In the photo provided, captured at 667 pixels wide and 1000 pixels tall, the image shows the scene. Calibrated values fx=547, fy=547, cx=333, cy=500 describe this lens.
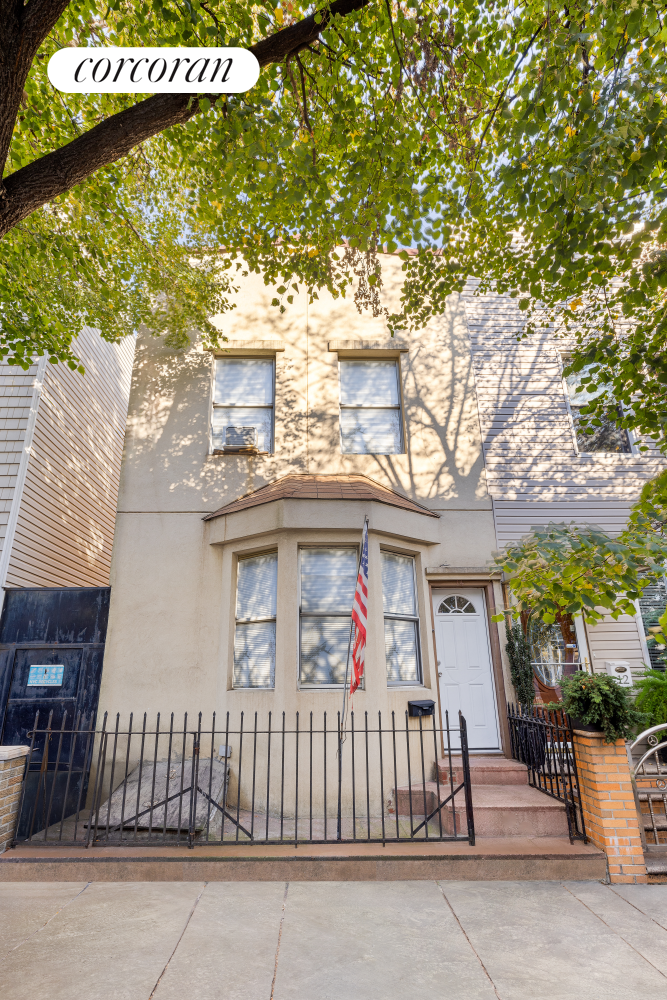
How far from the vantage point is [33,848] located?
5.23 metres

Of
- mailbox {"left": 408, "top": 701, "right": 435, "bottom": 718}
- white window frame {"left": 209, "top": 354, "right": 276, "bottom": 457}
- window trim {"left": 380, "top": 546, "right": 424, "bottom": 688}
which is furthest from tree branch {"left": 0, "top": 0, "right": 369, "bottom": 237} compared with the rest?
mailbox {"left": 408, "top": 701, "right": 435, "bottom": 718}

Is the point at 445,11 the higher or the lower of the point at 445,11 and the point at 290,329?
the higher

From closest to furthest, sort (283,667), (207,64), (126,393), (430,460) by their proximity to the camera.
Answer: (207,64), (283,667), (430,460), (126,393)

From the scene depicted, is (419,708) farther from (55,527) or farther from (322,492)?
(55,527)

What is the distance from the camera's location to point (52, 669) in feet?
24.6

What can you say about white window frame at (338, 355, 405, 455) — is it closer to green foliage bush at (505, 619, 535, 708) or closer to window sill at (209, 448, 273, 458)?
window sill at (209, 448, 273, 458)

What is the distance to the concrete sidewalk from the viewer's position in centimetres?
330

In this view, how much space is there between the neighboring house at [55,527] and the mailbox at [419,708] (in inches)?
167

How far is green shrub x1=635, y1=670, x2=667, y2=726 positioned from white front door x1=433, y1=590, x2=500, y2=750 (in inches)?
80.3

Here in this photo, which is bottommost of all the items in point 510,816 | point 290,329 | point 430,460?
point 510,816

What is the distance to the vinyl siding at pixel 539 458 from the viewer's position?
8.50 meters

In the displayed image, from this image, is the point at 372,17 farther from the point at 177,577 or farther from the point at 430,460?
the point at 177,577

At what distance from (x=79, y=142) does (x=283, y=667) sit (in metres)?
5.70

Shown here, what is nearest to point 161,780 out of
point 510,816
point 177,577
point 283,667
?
point 283,667
